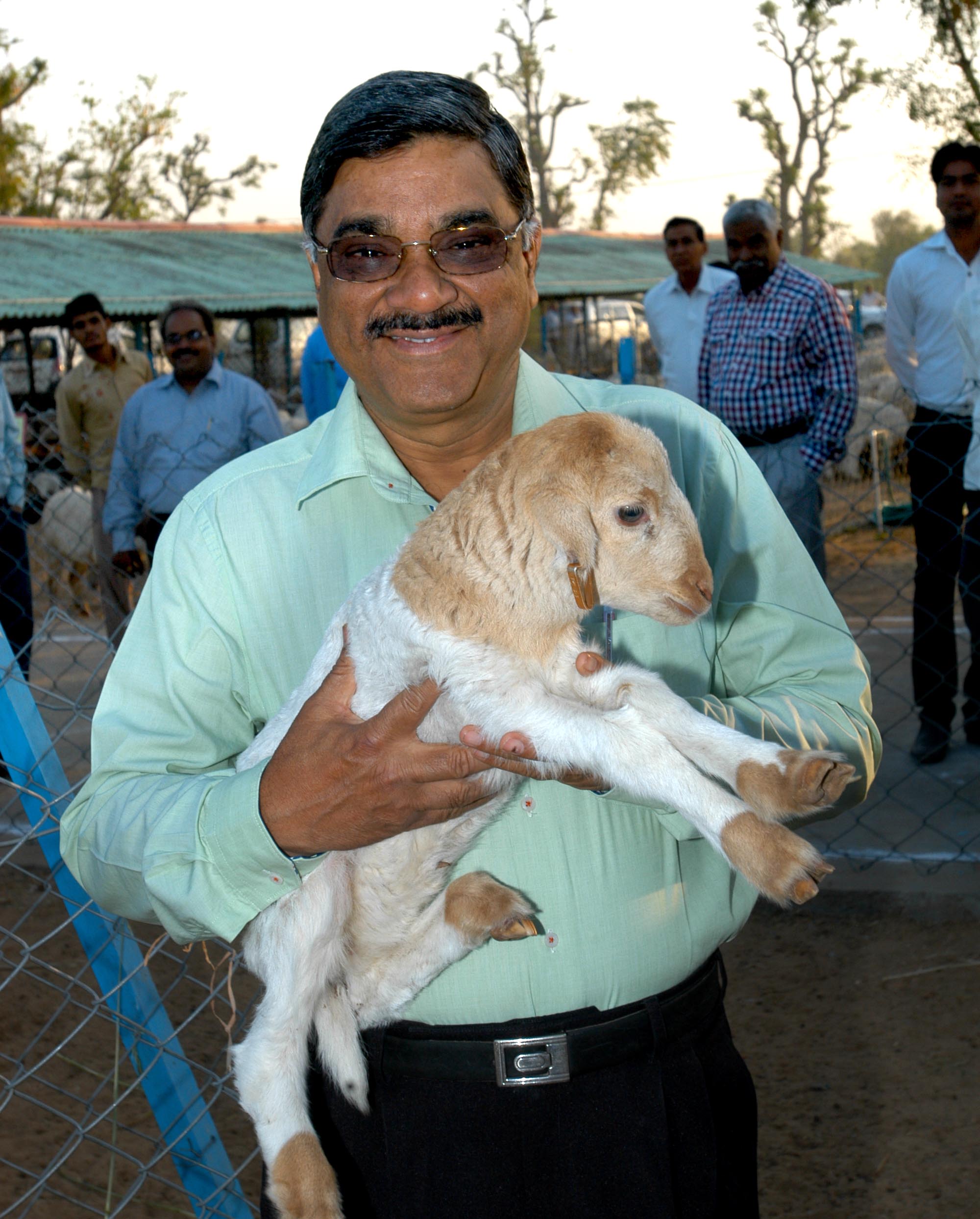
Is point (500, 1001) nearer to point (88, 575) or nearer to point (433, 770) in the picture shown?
point (433, 770)

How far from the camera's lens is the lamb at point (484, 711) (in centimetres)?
171

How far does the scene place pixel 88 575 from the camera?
10945mm

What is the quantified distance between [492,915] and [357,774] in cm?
34

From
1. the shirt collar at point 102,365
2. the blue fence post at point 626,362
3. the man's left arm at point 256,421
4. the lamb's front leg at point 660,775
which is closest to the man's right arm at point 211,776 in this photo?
the lamb's front leg at point 660,775

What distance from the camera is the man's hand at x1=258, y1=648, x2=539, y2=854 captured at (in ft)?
5.51

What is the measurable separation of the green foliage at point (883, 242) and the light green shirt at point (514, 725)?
9582 cm

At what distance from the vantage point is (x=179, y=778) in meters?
1.89

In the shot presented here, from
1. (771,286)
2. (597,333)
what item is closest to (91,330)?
(771,286)

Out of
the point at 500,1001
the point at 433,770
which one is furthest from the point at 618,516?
the point at 500,1001

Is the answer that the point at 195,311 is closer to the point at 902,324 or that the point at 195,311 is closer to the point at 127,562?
the point at 127,562

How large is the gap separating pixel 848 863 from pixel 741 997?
105 centimetres

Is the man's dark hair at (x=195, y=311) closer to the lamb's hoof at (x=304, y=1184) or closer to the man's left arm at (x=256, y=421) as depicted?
the man's left arm at (x=256, y=421)

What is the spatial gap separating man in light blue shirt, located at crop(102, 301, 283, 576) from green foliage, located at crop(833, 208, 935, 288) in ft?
300

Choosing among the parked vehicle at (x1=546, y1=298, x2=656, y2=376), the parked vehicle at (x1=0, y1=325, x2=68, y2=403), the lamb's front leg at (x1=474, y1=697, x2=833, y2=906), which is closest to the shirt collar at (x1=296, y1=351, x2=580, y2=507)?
the lamb's front leg at (x1=474, y1=697, x2=833, y2=906)
